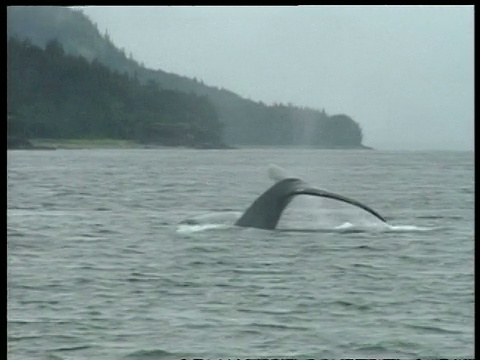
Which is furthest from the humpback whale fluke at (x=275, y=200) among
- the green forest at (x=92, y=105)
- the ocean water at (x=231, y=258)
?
the green forest at (x=92, y=105)

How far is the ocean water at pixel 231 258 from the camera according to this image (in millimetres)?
6301

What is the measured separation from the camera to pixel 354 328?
6.43 metres

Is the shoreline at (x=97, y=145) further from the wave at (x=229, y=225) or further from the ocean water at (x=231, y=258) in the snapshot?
the wave at (x=229, y=225)

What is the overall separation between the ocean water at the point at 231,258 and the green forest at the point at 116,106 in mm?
162

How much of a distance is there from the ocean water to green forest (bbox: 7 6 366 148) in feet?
0.53

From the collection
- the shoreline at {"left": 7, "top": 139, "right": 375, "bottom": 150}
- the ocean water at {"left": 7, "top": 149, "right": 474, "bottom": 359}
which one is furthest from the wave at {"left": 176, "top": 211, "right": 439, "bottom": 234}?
the shoreline at {"left": 7, "top": 139, "right": 375, "bottom": 150}

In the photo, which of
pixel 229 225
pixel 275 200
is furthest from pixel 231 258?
pixel 275 200

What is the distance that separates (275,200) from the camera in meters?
7.47

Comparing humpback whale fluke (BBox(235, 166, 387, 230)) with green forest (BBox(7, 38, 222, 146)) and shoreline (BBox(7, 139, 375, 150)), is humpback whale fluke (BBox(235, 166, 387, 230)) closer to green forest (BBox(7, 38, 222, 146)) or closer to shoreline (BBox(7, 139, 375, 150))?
shoreline (BBox(7, 139, 375, 150))

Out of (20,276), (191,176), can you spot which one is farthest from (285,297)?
(20,276)

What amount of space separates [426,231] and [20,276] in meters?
3.30

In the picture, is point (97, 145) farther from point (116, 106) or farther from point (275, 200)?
point (275, 200)

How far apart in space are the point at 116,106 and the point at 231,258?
5.54 feet

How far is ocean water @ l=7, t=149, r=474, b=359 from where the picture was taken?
6301 mm
